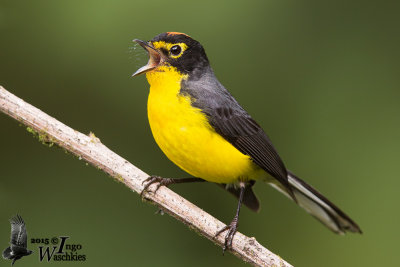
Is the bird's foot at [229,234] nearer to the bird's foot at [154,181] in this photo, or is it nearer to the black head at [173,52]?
the bird's foot at [154,181]

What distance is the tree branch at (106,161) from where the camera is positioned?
406cm

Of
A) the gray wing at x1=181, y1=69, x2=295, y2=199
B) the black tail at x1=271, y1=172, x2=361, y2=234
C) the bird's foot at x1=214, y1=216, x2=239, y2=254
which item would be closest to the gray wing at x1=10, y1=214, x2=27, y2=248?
the bird's foot at x1=214, y1=216, x2=239, y2=254

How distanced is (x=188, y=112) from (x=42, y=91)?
206cm

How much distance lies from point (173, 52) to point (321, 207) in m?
1.93

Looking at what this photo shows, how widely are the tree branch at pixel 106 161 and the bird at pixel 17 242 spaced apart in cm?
91

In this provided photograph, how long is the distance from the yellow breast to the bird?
1.33 meters

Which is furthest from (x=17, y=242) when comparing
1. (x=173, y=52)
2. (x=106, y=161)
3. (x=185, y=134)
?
(x=173, y=52)

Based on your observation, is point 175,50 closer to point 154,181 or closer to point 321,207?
point 154,181

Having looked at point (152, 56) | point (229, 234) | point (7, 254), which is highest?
point (152, 56)

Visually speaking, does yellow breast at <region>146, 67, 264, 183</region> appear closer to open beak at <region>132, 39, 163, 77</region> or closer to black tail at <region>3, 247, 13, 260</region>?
open beak at <region>132, 39, 163, 77</region>

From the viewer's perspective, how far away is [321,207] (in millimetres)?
5125

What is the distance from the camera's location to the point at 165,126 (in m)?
4.32

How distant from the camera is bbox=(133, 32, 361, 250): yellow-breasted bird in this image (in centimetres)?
432

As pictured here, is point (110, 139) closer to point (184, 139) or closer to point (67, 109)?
point (67, 109)
